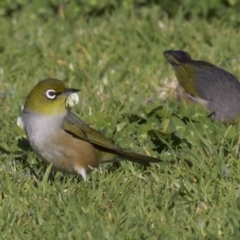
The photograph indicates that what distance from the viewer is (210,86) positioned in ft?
27.0

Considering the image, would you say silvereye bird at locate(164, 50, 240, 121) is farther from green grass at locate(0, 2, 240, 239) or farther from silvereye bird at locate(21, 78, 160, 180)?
silvereye bird at locate(21, 78, 160, 180)

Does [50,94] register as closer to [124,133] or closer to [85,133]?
[85,133]

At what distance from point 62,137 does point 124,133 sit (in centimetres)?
94

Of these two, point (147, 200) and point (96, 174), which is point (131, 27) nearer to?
point (96, 174)

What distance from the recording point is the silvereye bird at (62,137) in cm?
627

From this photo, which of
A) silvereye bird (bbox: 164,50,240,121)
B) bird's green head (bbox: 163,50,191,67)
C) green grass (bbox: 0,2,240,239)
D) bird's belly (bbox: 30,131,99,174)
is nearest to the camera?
green grass (bbox: 0,2,240,239)

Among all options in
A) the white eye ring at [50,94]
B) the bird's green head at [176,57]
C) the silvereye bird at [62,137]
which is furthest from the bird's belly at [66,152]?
the bird's green head at [176,57]

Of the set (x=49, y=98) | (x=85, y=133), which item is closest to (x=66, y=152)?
(x=85, y=133)

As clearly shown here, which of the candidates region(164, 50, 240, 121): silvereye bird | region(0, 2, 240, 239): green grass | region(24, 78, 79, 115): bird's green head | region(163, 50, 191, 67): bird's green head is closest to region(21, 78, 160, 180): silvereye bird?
region(24, 78, 79, 115): bird's green head

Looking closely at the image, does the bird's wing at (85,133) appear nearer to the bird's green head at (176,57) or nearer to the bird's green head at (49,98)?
the bird's green head at (49,98)

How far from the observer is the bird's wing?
645cm

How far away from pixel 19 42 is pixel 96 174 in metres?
4.06

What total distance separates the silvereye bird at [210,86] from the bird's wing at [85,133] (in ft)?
4.97

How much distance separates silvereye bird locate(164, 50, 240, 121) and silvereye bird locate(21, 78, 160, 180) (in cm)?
154
